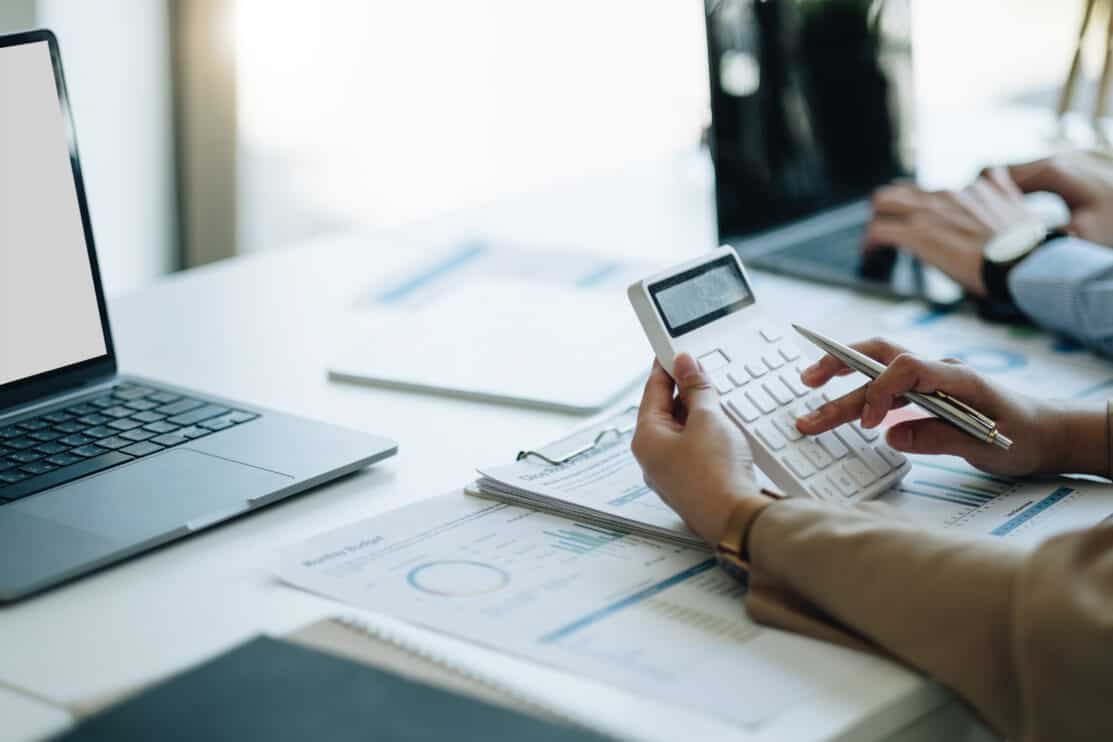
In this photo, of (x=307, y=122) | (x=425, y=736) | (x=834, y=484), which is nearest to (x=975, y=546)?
(x=834, y=484)

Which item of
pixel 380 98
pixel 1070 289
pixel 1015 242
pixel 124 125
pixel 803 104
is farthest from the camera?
pixel 380 98

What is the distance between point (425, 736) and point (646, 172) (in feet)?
4.64

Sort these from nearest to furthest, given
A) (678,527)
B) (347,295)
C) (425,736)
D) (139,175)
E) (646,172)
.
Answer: (425,736)
(678,527)
(347,295)
(646,172)
(139,175)

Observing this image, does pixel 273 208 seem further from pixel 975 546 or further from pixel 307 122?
pixel 975 546

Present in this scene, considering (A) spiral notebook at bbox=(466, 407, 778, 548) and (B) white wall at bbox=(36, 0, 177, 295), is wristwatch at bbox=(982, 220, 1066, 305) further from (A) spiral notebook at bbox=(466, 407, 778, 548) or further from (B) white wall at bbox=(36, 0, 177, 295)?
(B) white wall at bbox=(36, 0, 177, 295)

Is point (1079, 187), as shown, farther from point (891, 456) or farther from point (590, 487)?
point (590, 487)


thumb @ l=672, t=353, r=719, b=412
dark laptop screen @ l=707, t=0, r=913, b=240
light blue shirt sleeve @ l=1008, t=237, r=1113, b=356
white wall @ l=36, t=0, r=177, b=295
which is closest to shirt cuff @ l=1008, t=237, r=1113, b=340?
light blue shirt sleeve @ l=1008, t=237, r=1113, b=356

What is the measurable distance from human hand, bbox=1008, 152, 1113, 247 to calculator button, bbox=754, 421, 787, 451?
67 cm

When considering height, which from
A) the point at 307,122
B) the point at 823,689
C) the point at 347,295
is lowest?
the point at 823,689

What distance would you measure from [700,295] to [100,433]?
0.44 m

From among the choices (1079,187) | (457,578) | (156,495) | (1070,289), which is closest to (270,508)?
(156,495)

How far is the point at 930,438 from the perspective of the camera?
0.99m

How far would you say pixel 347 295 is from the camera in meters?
1.46

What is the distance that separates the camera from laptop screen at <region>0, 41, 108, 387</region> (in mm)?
1015
